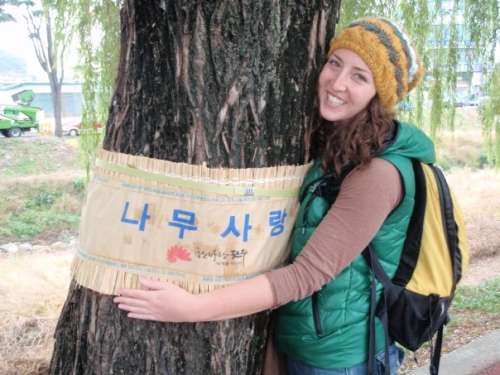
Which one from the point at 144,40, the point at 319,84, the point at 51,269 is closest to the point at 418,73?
the point at 319,84

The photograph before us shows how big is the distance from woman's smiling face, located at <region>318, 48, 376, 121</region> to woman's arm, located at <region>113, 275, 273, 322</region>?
1.62ft

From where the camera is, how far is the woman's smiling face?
146 cm

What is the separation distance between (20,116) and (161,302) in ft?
27.5

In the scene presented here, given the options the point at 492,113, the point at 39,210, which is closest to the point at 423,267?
the point at 492,113

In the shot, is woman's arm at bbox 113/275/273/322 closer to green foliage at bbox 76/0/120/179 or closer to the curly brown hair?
the curly brown hair

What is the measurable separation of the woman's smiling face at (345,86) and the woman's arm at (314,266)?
21 cm

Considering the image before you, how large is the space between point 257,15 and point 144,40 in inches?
11.7

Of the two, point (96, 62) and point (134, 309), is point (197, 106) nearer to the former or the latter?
point (134, 309)

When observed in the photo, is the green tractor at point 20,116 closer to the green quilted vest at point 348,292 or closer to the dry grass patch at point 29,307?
the dry grass patch at point 29,307

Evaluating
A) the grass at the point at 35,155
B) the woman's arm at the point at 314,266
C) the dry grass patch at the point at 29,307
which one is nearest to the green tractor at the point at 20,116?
the grass at the point at 35,155

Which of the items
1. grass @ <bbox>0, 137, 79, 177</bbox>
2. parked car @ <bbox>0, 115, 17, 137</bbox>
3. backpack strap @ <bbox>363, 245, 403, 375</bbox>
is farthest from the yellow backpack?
parked car @ <bbox>0, 115, 17, 137</bbox>

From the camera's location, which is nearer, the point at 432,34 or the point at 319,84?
the point at 319,84

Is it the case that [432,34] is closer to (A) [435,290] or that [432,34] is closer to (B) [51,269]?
(A) [435,290]

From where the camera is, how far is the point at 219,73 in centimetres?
141
